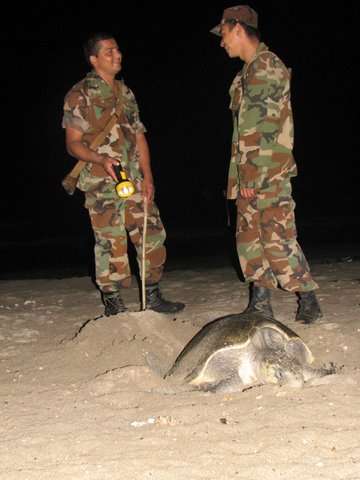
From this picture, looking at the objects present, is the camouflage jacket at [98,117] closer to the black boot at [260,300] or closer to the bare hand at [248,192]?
the bare hand at [248,192]

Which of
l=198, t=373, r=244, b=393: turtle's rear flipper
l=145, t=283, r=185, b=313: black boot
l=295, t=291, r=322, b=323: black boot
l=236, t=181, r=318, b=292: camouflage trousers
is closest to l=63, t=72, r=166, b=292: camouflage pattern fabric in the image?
l=145, t=283, r=185, b=313: black boot

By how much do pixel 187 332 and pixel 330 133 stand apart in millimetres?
28955

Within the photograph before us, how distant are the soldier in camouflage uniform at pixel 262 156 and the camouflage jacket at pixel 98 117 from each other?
0.90 metres

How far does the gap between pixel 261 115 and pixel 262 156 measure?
0.29m

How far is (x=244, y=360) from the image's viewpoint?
3.03 m

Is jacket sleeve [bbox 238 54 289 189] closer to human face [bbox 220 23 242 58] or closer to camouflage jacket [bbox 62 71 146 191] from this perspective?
human face [bbox 220 23 242 58]

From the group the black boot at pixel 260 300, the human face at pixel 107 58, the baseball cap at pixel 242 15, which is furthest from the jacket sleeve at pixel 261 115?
the human face at pixel 107 58

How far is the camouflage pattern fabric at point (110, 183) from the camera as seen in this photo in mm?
4148

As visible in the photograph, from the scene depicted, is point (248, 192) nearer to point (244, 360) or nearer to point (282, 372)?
point (244, 360)

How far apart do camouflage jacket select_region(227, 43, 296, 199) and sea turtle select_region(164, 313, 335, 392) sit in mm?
1187

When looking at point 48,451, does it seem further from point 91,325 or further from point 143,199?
point 143,199

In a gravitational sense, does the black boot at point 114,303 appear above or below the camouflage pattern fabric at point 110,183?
below

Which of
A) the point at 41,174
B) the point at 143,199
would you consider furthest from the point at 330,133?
the point at 143,199

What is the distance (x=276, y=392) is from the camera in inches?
110
